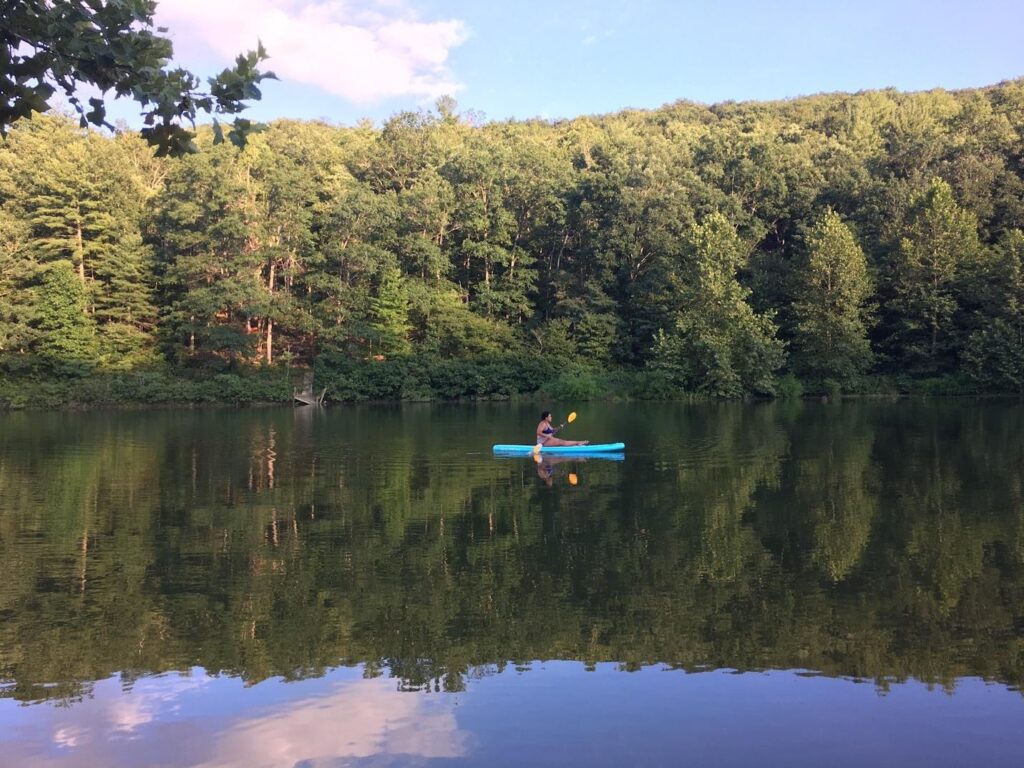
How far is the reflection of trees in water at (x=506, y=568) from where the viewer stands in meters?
7.00

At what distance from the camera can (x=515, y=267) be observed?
174 feet

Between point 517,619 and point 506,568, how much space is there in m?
1.73

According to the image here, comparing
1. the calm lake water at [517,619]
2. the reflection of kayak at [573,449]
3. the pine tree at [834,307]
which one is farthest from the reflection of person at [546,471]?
the pine tree at [834,307]

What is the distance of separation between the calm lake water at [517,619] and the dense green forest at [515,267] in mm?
28175

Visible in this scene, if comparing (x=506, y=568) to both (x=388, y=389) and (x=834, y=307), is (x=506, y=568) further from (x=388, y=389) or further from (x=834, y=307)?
(x=834, y=307)

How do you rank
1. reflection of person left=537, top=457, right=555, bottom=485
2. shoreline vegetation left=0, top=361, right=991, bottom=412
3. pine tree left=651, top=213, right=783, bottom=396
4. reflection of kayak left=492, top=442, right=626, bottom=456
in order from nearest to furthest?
reflection of person left=537, top=457, right=555, bottom=485 < reflection of kayak left=492, top=442, right=626, bottom=456 < shoreline vegetation left=0, top=361, right=991, bottom=412 < pine tree left=651, top=213, right=783, bottom=396

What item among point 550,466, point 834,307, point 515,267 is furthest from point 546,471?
point 515,267

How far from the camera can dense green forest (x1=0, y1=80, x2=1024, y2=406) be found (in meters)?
43.2

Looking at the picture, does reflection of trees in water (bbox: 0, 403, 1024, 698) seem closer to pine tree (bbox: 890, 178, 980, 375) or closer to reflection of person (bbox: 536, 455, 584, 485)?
reflection of person (bbox: 536, 455, 584, 485)

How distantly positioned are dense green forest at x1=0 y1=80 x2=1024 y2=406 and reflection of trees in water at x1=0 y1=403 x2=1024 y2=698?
26496mm

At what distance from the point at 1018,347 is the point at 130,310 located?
4254cm

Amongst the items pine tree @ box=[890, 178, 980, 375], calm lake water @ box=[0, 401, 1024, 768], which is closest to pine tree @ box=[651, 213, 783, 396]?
pine tree @ box=[890, 178, 980, 375]

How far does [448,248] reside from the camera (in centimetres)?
5191

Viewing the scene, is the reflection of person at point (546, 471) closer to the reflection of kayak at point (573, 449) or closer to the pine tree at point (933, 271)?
the reflection of kayak at point (573, 449)
